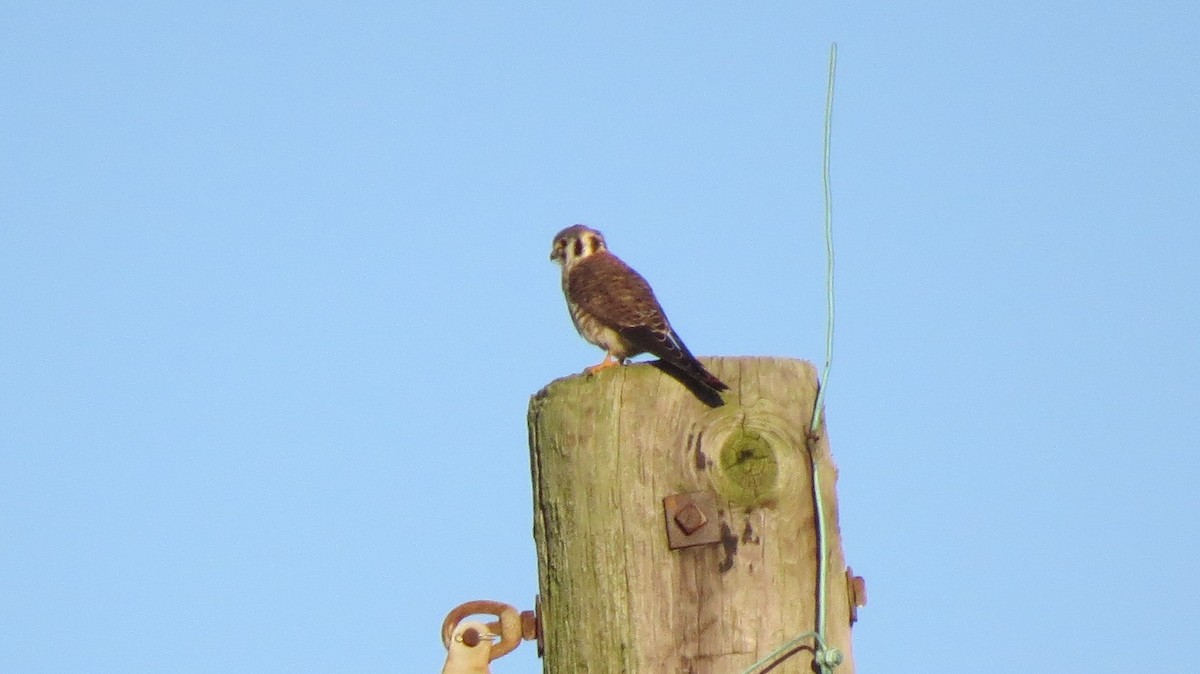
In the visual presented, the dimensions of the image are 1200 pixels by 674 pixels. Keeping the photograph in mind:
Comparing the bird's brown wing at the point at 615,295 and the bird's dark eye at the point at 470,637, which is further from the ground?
the bird's brown wing at the point at 615,295

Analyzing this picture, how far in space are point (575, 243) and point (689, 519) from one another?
15.2 ft

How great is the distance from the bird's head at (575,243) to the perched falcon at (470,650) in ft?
13.3

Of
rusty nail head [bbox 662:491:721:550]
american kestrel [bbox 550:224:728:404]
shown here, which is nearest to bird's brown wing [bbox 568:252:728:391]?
american kestrel [bbox 550:224:728:404]

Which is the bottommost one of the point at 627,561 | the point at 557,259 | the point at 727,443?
the point at 627,561

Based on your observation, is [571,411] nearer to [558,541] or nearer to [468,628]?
[558,541]

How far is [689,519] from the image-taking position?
2.85m

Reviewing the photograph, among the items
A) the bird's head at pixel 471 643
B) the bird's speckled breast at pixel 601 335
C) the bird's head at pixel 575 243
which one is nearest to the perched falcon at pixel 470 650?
the bird's head at pixel 471 643

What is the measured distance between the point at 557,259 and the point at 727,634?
15.7 feet

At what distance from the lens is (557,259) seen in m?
7.50

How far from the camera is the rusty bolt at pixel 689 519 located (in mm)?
2840

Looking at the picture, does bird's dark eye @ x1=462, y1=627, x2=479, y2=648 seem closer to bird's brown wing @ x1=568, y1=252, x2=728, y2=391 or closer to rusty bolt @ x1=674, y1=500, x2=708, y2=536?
rusty bolt @ x1=674, y1=500, x2=708, y2=536

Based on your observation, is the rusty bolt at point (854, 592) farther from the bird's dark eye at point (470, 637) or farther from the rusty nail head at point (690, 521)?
the bird's dark eye at point (470, 637)

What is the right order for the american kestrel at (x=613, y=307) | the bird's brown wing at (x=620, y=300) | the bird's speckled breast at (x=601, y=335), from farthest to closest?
the bird's speckled breast at (x=601, y=335), the american kestrel at (x=613, y=307), the bird's brown wing at (x=620, y=300)

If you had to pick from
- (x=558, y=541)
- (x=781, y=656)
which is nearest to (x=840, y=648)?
(x=781, y=656)
